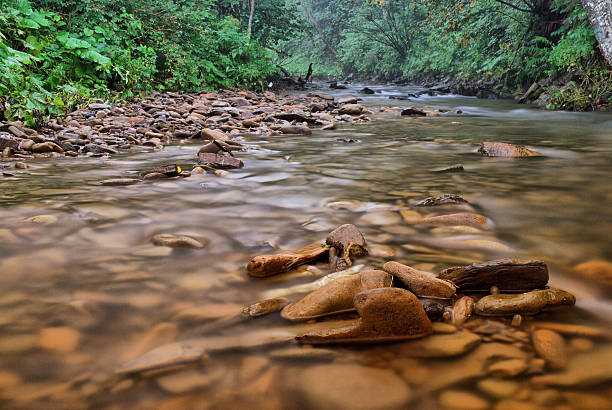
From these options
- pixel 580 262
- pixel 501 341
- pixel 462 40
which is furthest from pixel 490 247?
pixel 462 40

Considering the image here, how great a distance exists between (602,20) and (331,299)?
8473 millimetres

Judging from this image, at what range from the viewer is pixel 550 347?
1.00 metres

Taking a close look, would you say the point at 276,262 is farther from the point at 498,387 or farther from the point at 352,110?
the point at 352,110

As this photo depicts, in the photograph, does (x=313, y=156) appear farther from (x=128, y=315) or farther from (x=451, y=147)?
(x=128, y=315)

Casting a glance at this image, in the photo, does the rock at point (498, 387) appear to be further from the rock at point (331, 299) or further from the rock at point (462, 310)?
the rock at point (331, 299)

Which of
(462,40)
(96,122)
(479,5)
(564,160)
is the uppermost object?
(479,5)

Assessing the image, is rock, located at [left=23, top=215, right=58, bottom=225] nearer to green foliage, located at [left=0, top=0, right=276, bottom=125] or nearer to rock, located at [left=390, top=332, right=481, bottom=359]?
rock, located at [left=390, top=332, right=481, bottom=359]

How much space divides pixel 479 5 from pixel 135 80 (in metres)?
9.75

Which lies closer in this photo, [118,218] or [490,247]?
[490,247]

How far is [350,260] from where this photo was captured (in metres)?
1.50

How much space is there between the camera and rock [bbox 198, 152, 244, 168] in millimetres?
3310

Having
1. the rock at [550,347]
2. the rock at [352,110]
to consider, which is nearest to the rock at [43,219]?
the rock at [550,347]

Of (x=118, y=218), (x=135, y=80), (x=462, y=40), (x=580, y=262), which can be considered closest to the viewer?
(x=580, y=262)

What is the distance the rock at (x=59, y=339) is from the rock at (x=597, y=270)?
1.46 metres
